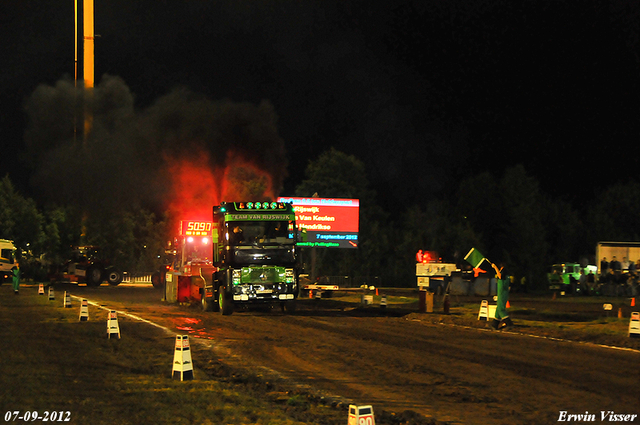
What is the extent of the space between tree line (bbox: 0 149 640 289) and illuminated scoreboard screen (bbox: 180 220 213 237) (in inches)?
1088

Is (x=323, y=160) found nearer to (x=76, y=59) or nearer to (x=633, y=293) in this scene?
(x=76, y=59)

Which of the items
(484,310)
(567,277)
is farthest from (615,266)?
(484,310)

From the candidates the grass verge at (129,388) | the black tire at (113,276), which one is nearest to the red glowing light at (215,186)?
the black tire at (113,276)

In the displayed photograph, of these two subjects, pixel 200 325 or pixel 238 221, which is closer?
pixel 200 325

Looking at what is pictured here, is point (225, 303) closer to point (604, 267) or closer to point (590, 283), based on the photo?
point (590, 283)

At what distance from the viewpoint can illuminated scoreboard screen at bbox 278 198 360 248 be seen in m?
42.2

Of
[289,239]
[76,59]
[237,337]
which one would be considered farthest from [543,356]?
[76,59]

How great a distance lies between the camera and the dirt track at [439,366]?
9969 mm

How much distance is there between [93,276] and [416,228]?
37448mm

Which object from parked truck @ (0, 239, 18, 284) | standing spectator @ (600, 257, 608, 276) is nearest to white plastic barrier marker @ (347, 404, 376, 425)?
standing spectator @ (600, 257, 608, 276)

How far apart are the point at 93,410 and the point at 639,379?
8.53 metres

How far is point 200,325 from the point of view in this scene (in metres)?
21.5

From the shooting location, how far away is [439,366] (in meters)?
13.4

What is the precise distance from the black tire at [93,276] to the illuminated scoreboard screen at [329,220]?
1373 centimetres
